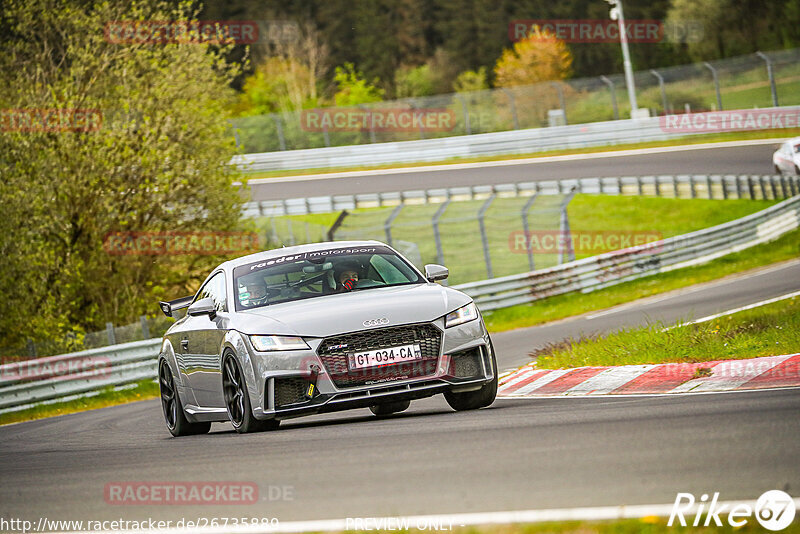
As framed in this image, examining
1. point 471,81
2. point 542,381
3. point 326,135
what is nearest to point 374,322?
point 542,381

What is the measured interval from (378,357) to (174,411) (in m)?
3.10

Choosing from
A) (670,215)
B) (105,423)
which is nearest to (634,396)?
(105,423)

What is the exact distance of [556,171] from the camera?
43.4 m

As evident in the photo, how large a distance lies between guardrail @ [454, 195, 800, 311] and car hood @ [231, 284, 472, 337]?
15.6 metres

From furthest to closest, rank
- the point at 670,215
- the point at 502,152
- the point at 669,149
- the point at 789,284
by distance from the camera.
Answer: the point at 502,152, the point at 669,149, the point at 670,215, the point at 789,284

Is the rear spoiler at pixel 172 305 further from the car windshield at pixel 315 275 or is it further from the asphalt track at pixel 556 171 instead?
the asphalt track at pixel 556 171

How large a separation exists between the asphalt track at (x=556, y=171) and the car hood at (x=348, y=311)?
31699 millimetres

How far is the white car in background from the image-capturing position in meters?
33.5

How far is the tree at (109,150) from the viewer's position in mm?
24266

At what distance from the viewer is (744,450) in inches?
231

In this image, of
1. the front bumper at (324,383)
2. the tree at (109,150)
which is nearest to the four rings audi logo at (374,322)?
the front bumper at (324,383)

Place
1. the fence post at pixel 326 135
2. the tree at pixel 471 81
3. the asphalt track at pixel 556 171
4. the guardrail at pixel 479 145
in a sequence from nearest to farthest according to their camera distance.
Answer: the asphalt track at pixel 556 171
the guardrail at pixel 479 145
the fence post at pixel 326 135
the tree at pixel 471 81

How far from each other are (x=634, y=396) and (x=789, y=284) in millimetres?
13019

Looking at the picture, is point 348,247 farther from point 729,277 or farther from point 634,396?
point 729,277
